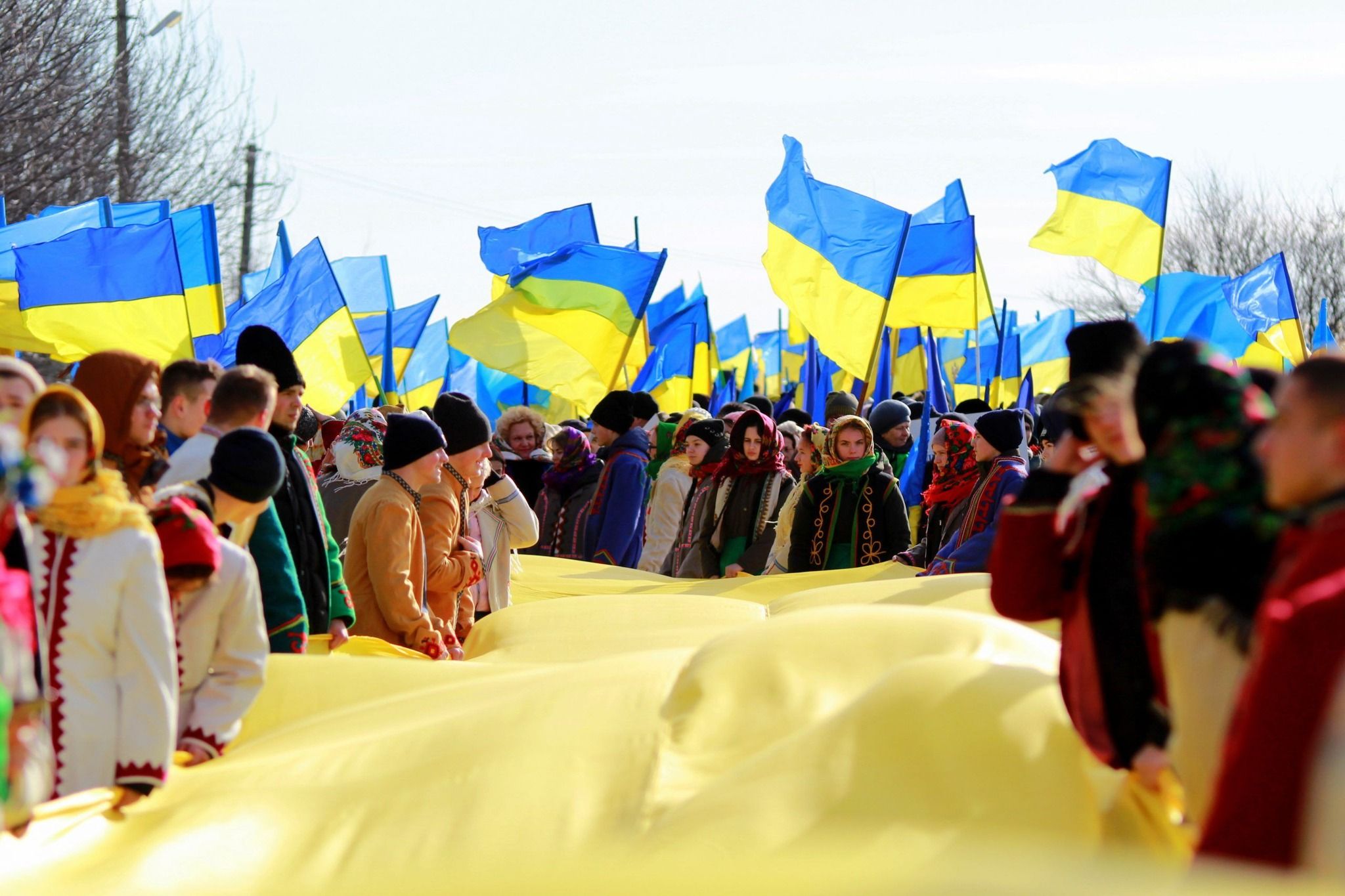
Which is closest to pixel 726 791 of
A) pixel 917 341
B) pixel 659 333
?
pixel 659 333

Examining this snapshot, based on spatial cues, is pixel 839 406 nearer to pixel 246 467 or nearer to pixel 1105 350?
A: pixel 246 467

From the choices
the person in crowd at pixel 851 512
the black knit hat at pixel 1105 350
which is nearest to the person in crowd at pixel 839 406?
the person in crowd at pixel 851 512

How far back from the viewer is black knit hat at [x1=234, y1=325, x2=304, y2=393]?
22.4ft

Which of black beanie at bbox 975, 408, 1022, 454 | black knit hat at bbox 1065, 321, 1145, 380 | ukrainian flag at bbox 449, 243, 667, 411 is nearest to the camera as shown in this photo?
black knit hat at bbox 1065, 321, 1145, 380

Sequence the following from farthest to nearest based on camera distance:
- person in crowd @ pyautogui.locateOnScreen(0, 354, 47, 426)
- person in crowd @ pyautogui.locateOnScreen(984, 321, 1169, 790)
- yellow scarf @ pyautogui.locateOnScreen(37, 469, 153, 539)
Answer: person in crowd @ pyautogui.locateOnScreen(0, 354, 47, 426), yellow scarf @ pyautogui.locateOnScreen(37, 469, 153, 539), person in crowd @ pyautogui.locateOnScreen(984, 321, 1169, 790)

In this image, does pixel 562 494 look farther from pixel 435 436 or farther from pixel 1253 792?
pixel 1253 792

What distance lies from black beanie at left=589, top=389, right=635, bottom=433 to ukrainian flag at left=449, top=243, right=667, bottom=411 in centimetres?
158

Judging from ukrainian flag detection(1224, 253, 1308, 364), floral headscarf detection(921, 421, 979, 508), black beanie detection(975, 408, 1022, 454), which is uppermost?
ukrainian flag detection(1224, 253, 1308, 364)

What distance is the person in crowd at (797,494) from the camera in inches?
376

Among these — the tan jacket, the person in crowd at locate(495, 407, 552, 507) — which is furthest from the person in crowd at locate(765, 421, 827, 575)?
the tan jacket

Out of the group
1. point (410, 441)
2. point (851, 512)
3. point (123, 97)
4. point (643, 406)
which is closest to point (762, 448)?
point (851, 512)

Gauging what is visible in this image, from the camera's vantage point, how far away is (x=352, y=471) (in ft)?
27.0

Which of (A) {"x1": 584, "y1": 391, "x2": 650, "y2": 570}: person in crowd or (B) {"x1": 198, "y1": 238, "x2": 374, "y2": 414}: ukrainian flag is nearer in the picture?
(A) {"x1": 584, "y1": 391, "x2": 650, "y2": 570}: person in crowd

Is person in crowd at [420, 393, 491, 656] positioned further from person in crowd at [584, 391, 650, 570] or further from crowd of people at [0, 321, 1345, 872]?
person in crowd at [584, 391, 650, 570]
